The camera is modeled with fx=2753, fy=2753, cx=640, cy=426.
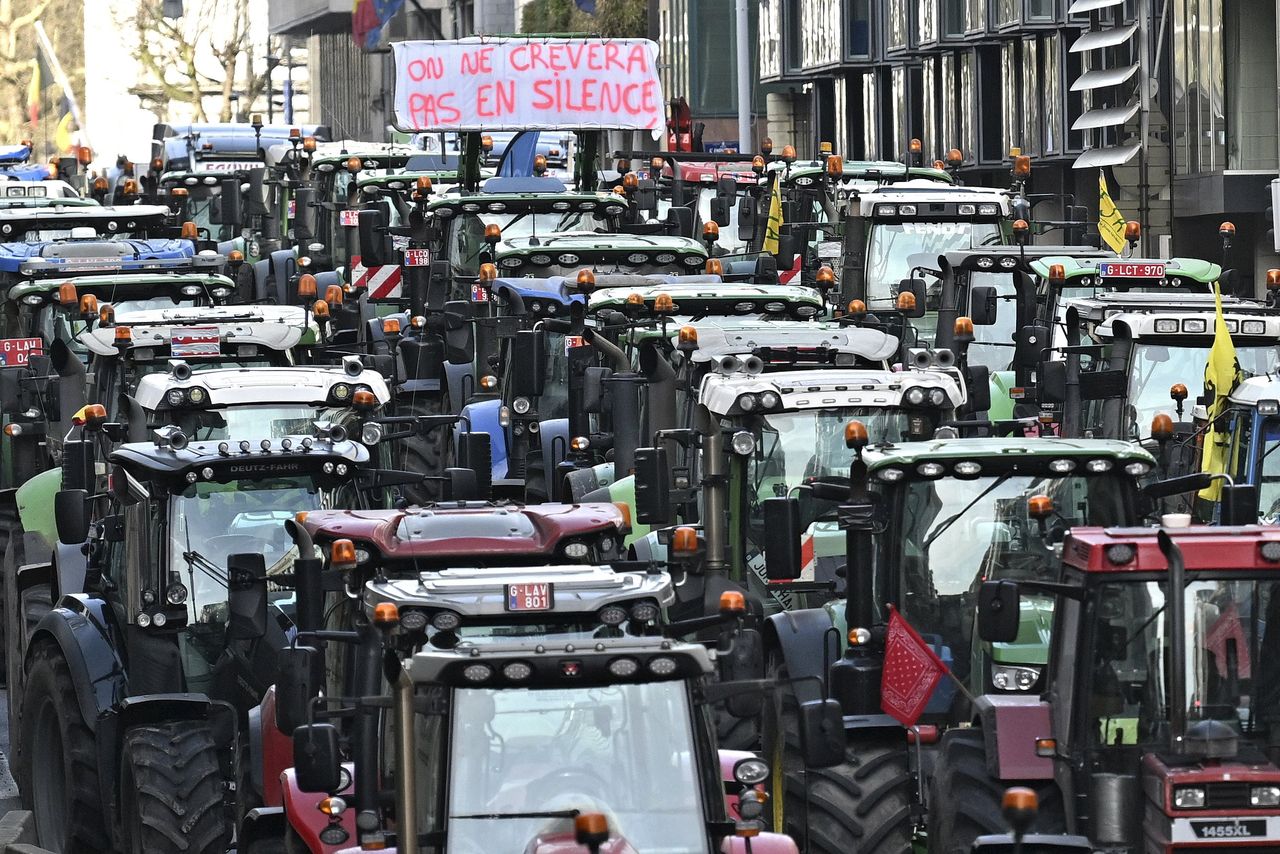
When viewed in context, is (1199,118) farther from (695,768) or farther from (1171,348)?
(695,768)

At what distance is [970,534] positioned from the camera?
11.3m

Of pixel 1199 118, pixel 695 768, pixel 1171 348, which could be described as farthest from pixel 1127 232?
pixel 695 768

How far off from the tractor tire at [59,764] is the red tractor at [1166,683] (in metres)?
4.55

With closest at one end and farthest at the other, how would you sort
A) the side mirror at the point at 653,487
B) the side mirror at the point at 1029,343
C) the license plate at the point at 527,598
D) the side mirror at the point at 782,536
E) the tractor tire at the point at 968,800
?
the license plate at the point at 527,598 → the tractor tire at the point at 968,800 → the side mirror at the point at 782,536 → the side mirror at the point at 653,487 → the side mirror at the point at 1029,343

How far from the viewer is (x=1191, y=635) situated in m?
9.14

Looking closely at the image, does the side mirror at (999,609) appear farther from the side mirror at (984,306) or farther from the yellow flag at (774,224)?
the yellow flag at (774,224)

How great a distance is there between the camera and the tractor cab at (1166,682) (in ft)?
29.0

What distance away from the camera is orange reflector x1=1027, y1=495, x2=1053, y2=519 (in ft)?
35.9

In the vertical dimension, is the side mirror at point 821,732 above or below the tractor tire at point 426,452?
below

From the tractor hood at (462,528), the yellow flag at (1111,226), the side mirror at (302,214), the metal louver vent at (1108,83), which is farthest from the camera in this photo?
the metal louver vent at (1108,83)

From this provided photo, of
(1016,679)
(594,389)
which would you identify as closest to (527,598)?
(1016,679)

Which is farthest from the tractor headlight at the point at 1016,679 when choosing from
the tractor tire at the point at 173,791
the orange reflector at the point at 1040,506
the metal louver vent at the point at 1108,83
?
the metal louver vent at the point at 1108,83

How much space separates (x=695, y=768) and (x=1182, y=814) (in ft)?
5.58

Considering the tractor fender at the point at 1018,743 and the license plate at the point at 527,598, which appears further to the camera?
the tractor fender at the point at 1018,743
